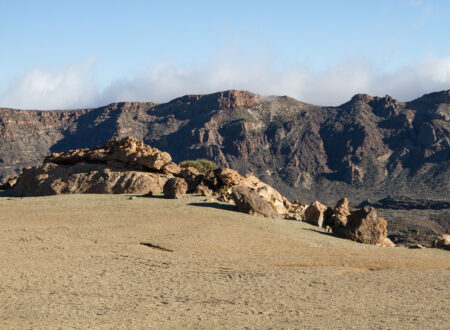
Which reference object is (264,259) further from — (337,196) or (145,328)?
(337,196)

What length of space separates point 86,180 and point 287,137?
114165 mm

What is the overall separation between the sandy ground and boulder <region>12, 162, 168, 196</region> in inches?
200

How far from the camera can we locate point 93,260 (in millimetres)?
15625

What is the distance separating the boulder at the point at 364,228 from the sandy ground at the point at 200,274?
4.00ft

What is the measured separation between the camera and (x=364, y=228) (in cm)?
2298

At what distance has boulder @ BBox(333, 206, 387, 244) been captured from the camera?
22781 mm

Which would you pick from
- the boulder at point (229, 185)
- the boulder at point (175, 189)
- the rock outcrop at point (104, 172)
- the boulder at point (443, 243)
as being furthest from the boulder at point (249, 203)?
the boulder at point (443, 243)

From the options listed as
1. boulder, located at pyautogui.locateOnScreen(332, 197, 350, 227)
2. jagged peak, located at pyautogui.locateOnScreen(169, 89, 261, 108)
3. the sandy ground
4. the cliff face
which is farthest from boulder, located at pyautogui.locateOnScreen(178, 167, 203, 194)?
jagged peak, located at pyautogui.locateOnScreen(169, 89, 261, 108)

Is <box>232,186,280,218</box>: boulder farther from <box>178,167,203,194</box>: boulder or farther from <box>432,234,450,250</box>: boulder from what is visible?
<box>432,234,450,250</box>: boulder

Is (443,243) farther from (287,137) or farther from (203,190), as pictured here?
(287,137)

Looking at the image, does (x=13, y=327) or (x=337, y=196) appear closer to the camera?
(x=13, y=327)

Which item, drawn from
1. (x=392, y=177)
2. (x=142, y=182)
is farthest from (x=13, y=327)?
(x=392, y=177)

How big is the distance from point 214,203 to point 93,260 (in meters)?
10.0

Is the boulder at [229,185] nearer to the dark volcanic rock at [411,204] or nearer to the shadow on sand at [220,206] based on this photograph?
the shadow on sand at [220,206]
